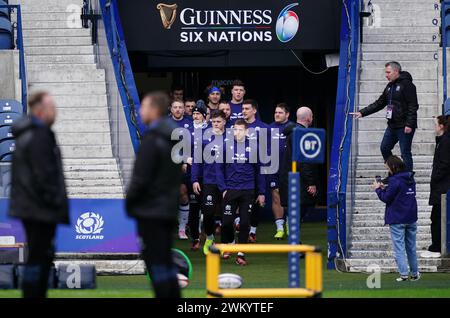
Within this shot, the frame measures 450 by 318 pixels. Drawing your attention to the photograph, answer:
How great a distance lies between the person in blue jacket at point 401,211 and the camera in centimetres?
1728

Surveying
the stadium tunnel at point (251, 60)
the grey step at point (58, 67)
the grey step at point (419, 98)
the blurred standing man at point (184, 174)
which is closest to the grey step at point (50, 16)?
the stadium tunnel at point (251, 60)

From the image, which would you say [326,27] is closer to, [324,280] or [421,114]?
[421,114]

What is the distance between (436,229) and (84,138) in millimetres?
6132

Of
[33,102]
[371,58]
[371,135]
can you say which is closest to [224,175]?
[371,135]

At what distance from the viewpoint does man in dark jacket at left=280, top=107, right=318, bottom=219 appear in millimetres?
19875

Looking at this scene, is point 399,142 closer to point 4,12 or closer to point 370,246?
point 370,246

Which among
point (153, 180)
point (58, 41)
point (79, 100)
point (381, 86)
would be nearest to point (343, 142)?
point (381, 86)

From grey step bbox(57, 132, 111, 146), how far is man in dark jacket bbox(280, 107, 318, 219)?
3130 mm

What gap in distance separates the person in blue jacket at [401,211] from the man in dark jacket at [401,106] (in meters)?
2.19

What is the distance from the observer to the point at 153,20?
81.3 feet

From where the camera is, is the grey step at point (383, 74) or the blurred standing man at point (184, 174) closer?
the blurred standing man at point (184, 174)

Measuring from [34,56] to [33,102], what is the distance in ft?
37.3

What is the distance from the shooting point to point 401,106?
19.6m

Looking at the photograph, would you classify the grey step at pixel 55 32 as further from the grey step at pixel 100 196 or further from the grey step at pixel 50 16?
the grey step at pixel 100 196
